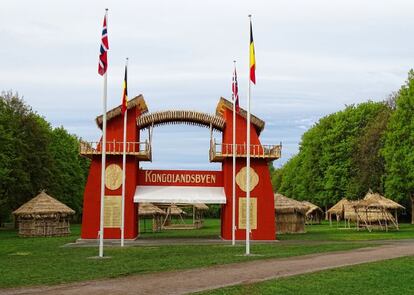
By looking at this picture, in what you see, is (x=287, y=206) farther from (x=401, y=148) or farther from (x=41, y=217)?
(x=41, y=217)

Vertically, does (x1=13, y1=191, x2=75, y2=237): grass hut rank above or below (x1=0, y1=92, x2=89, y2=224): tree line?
below

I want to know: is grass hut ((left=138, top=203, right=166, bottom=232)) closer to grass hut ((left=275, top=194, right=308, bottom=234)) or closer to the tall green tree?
grass hut ((left=275, top=194, right=308, bottom=234))

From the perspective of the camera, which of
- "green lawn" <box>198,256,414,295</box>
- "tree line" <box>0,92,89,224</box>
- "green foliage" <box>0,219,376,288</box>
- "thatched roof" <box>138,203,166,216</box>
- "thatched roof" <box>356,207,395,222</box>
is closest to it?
"green lawn" <box>198,256,414,295</box>

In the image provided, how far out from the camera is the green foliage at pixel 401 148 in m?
50.4

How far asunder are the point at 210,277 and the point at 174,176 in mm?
19824

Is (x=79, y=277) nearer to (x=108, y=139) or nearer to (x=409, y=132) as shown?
(x=108, y=139)

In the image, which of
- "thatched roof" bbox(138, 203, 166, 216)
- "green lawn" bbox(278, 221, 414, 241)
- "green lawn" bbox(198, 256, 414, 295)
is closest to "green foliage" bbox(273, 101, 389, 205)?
"green lawn" bbox(278, 221, 414, 241)

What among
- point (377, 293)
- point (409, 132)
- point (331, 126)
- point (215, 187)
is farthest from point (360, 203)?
point (377, 293)

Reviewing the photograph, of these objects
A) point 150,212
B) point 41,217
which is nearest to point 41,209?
point 41,217

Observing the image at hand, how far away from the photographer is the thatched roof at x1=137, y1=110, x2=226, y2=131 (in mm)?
35844

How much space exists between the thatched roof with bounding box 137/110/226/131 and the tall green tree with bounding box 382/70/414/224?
68.9ft

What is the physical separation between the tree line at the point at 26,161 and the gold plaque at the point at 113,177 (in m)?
14.0

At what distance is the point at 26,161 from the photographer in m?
54.0

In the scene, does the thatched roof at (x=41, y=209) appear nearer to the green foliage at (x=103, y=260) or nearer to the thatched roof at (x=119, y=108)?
the thatched roof at (x=119, y=108)
